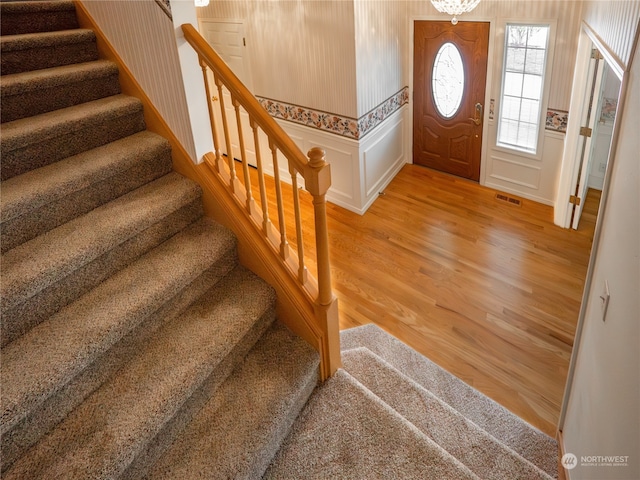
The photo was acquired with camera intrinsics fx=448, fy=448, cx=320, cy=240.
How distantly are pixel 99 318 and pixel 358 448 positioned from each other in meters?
1.18

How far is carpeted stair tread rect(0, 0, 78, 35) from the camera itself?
2.41 meters

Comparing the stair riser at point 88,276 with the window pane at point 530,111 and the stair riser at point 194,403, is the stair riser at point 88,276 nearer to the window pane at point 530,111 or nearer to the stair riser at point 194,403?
the stair riser at point 194,403

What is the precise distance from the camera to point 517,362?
Result: 3049mm

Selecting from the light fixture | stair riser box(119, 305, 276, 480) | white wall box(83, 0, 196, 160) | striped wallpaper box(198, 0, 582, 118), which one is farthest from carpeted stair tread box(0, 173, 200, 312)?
the light fixture

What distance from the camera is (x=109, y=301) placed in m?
Result: 1.85

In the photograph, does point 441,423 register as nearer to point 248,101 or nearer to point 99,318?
point 99,318

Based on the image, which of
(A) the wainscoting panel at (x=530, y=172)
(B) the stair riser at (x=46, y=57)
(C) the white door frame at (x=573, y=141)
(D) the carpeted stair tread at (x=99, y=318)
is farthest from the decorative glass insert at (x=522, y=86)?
(B) the stair riser at (x=46, y=57)

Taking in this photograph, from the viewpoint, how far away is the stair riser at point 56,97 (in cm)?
215

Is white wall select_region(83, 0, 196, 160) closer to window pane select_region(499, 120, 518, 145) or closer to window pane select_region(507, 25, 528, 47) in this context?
window pane select_region(507, 25, 528, 47)

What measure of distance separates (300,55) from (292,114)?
64cm

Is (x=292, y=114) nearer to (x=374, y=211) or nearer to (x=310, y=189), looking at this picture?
(x=374, y=211)

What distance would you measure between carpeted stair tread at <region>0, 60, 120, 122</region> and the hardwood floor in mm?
2219

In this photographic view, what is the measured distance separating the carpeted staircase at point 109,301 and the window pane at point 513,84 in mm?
3674

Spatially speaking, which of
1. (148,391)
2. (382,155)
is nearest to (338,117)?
(382,155)
